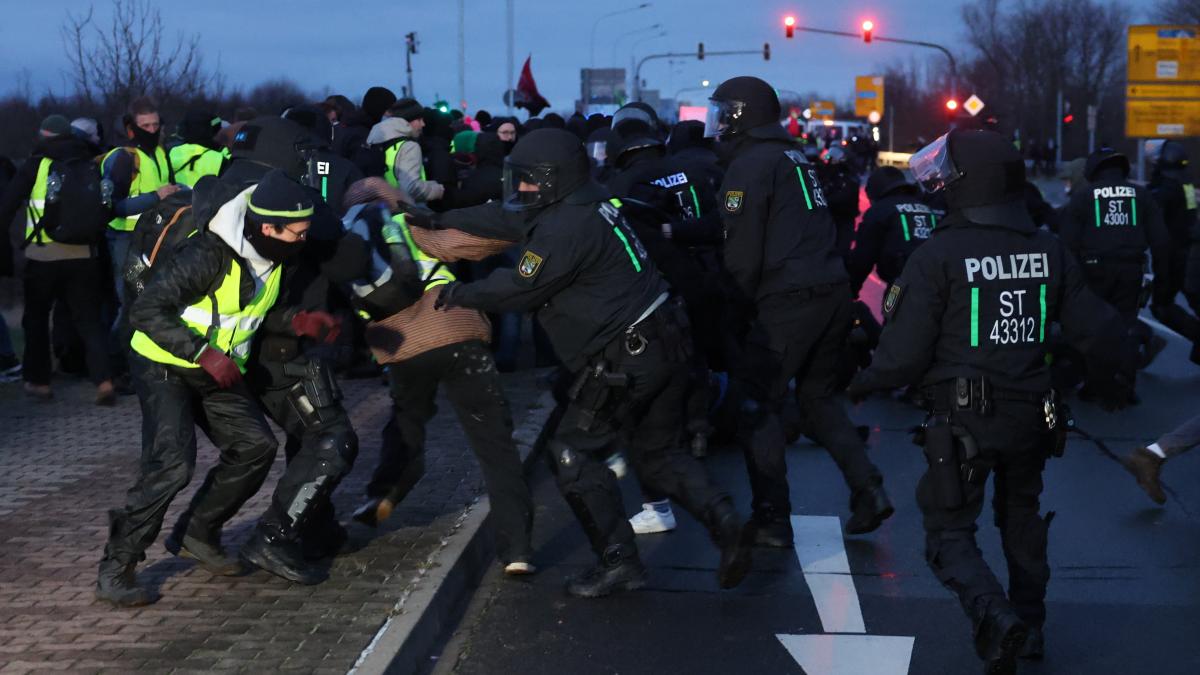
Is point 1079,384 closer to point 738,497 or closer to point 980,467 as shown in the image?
point 738,497

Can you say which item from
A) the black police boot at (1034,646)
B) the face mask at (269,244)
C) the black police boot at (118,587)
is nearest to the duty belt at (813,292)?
the black police boot at (1034,646)

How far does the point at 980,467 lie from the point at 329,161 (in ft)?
14.4

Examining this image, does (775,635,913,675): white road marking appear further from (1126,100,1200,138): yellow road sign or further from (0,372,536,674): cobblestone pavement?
(1126,100,1200,138): yellow road sign

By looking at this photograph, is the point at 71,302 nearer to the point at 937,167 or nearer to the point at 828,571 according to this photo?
the point at 828,571

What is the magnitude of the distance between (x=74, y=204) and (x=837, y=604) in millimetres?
6016

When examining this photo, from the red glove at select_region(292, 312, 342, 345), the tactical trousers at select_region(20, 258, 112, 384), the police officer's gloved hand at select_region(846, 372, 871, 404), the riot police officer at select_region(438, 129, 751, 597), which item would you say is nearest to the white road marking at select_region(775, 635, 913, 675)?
the riot police officer at select_region(438, 129, 751, 597)

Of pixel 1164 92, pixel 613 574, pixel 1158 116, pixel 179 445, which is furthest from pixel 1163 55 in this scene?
pixel 179 445

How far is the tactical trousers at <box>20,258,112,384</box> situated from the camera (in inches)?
415

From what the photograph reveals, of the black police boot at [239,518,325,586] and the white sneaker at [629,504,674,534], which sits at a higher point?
the black police boot at [239,518,325,586]

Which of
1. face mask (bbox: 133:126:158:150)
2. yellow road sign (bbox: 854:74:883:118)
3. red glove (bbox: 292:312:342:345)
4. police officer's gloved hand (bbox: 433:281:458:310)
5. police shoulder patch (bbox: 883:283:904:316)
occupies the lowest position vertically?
yellow road sign (bbox: 854:74:883:118)

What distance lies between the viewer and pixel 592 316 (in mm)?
6371

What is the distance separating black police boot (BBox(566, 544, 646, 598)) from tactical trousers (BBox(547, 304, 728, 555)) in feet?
0.14

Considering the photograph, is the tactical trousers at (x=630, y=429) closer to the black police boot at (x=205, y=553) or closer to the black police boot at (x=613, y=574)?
the black police boot at (x=613, y=574)

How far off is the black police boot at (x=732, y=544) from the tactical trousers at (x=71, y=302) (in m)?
5.75
